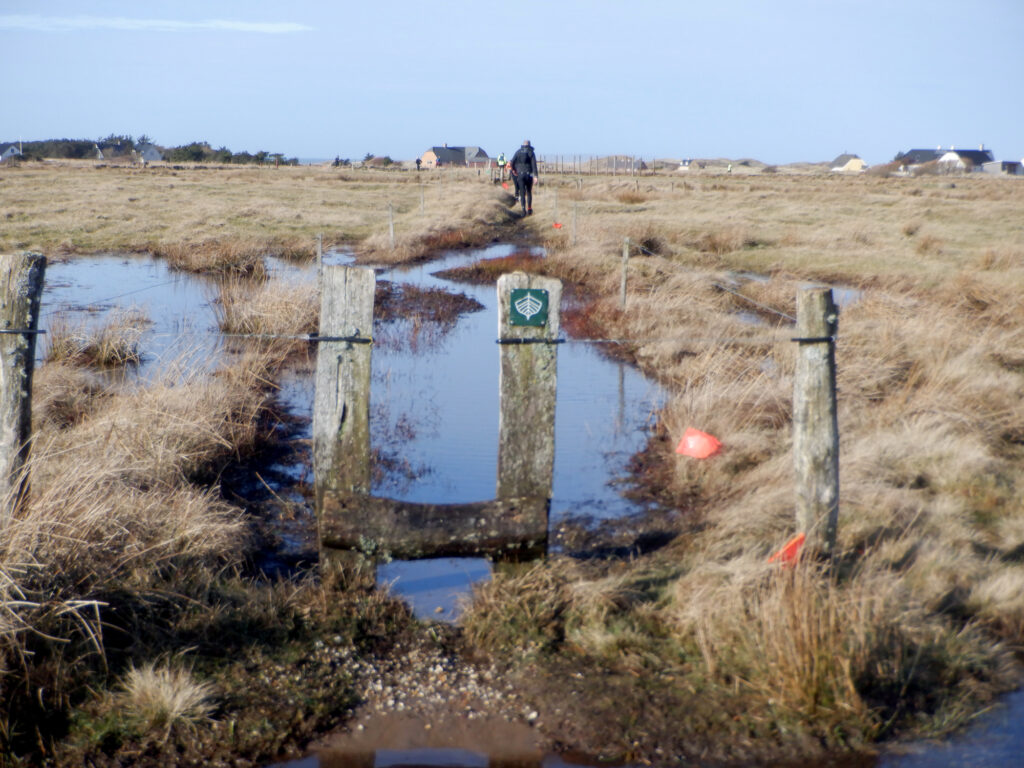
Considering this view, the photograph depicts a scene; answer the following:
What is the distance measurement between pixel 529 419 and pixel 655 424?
149 inches

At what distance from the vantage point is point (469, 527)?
4.30 m

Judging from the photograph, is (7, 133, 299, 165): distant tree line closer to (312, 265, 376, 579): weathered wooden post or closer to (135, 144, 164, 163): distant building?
(135, 144, 164, 163): distant building

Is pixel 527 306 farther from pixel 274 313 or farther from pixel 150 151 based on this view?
pixel 150 151

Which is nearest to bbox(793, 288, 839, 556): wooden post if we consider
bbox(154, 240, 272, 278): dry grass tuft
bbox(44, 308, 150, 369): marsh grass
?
bbox(44, 308, 150, 369): marsh grass

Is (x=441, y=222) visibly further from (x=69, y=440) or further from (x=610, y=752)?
(x=610, y=752)

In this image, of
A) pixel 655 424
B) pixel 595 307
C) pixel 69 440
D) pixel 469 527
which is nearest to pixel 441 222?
pixel 595 307

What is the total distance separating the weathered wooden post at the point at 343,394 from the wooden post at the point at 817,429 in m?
1.95

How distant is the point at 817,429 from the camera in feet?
13.8

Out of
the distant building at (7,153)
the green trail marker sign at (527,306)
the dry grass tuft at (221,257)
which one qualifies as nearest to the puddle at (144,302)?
the dry grass tuft at (221,257)

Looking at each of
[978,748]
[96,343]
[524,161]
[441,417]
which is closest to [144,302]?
[96,343]

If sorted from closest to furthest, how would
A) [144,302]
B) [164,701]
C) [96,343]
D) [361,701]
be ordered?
[164,701] < [361,701] < [96,343] < [144,302]

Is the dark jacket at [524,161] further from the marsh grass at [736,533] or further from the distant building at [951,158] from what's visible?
the distant building at [951,158]

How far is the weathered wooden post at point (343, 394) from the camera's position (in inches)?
166

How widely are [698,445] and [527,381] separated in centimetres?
259
